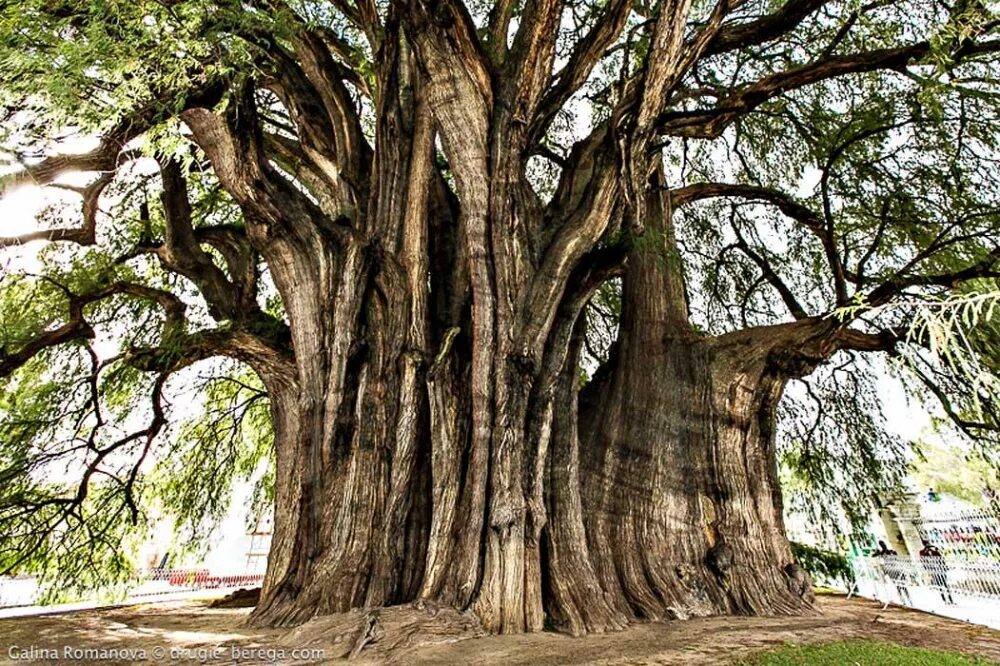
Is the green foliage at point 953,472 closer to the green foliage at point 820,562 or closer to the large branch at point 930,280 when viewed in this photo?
the green foliage at point 820,562

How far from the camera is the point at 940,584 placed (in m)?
5.71

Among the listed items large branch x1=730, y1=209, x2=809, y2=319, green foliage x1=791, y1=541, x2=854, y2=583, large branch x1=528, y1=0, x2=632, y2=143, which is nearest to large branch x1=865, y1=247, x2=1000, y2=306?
large branch x1=730, y1=209, x2=809, y2=319

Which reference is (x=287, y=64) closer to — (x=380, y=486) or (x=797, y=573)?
(x=380, y=486)

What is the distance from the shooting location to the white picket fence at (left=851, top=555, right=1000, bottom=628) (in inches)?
197

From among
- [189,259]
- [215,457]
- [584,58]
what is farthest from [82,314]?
[584,58]

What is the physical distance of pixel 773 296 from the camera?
24.9ft

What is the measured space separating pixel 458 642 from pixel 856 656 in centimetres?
221

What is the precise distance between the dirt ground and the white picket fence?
2.35 feet

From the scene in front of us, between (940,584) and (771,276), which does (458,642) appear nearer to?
(940,584)

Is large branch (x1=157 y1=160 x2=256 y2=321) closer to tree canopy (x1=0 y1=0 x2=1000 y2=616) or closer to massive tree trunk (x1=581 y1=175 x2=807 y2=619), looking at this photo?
tree canopy (x1=0 y1=0 x2=1000 y2=616)

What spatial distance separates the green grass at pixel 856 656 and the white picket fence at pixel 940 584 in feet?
7.60

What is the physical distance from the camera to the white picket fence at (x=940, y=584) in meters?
5.01

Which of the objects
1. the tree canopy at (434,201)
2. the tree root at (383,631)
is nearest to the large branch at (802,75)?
the tree canopy at (434,201)

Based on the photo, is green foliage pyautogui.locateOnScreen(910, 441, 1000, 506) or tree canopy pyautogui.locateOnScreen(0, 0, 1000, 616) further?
green foliage pyautogui.locateOnScreen(910, 441, 1000, 506)
